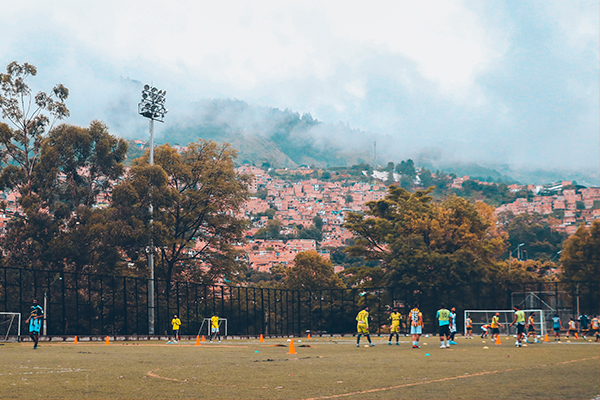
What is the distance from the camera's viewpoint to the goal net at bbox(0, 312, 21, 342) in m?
27.9

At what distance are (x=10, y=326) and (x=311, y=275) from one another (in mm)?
58785

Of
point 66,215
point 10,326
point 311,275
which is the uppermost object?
point 66,215

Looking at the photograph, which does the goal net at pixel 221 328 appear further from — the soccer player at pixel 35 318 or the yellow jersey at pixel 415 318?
the soccer player at pixel 35 318

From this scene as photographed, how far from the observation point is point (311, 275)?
85.2 meters

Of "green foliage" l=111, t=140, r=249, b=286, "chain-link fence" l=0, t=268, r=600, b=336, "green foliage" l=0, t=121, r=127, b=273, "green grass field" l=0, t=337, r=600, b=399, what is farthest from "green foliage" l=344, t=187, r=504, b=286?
"green grass field" l=0, t=337, r=600, b=399

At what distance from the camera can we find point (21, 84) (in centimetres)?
4909

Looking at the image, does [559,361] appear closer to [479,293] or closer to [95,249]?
[95,249]

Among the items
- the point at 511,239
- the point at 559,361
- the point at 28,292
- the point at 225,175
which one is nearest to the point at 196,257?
the point at 225,175

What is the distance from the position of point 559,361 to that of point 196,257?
4226cm

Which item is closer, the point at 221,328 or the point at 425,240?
the point at 221,328

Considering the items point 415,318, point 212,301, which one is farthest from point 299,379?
point 212,301

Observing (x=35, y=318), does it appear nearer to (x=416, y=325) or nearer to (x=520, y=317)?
(x=416, y=325)

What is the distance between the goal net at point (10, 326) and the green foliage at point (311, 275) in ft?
185

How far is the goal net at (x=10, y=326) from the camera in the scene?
2786 centimetres
